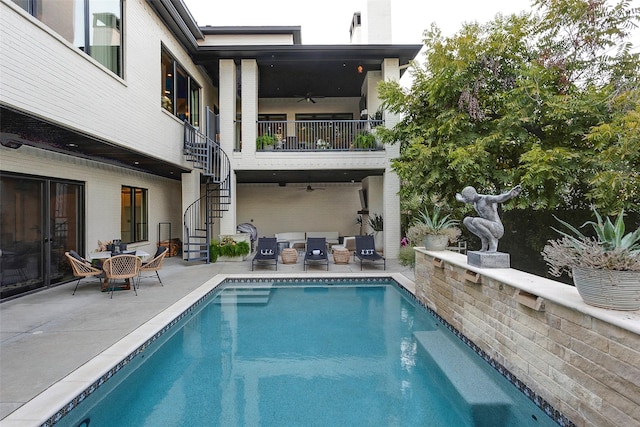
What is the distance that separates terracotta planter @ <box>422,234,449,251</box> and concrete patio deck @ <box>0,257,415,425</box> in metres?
2.23

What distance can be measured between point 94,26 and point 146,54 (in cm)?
171

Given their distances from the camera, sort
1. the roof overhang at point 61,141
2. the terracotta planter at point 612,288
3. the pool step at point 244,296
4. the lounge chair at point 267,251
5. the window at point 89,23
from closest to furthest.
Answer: the terracotta planter at point 612,288, the roof overhang at point 61,141, the window at point 89,23, the pool step at point 244,296, the lounge chair at point 267,251

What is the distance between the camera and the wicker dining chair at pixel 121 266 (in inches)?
238

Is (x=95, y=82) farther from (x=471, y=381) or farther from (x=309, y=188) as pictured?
(x=309, y=188)

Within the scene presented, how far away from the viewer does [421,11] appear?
66.7 feet

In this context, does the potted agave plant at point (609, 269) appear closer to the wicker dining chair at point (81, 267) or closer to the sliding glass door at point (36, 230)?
the wicker dining chair at point (81, 267)

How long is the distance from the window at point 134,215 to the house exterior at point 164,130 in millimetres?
55

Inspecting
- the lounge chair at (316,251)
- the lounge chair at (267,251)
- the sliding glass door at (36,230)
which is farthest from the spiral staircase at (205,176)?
the lounge chair at (316,251)

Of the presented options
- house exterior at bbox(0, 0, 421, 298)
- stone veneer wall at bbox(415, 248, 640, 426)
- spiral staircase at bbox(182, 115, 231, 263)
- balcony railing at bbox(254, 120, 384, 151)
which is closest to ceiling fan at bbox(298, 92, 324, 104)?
house exterior at bbox(0, 0, 421, 298)

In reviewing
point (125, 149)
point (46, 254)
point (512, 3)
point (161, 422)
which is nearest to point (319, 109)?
point (512, 3)

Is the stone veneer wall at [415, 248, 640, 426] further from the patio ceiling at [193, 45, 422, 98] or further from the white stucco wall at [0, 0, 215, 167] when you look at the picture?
the patio ceiling at [193, 45, 422, 98]

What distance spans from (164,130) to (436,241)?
283 inches

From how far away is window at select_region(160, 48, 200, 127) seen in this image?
29.2 feet

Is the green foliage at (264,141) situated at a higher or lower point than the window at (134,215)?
higher
